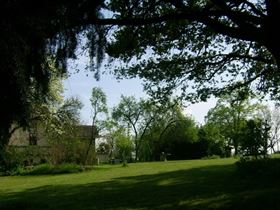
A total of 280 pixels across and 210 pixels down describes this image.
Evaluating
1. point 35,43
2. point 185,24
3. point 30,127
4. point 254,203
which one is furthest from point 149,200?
point 35,43

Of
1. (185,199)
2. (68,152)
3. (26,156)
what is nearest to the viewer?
(185,199)

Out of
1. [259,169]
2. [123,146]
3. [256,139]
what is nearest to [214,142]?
[123,146]

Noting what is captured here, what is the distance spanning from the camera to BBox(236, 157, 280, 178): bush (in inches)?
795

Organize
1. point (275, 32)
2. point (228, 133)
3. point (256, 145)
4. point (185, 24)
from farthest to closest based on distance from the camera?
point (228, 133) → point (256, 145) → point (185, 24) → point (275, 32)

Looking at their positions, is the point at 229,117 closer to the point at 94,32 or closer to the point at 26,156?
the point at 26,156

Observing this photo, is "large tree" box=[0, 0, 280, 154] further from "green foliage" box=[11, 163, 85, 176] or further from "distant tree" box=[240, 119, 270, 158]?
"green foliage" box=[11, 163, 85, 176]

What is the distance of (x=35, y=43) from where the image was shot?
Result: 657 centimetres

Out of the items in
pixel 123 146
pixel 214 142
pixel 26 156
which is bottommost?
pixel 26 156

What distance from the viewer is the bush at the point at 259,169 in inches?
795

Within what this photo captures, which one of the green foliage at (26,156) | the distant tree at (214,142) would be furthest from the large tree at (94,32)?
the distant tree at (214,142)

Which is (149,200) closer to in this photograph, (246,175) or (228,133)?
(246,175)

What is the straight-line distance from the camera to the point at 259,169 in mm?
21078

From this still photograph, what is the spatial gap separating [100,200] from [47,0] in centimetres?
1138

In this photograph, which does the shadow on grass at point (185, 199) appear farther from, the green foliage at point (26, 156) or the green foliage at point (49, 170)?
the green foliage at point (26, 156)
